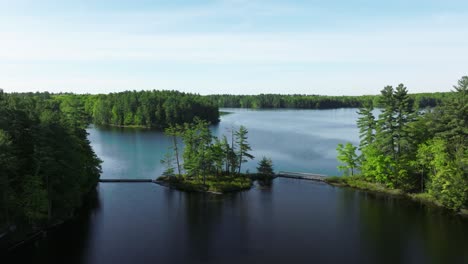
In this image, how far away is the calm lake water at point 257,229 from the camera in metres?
26.2

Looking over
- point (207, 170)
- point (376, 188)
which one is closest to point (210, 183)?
point (207, 170)

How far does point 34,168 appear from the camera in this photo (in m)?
30.9

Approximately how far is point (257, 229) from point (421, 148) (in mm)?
21745

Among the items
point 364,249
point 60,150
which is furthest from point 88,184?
point 364,249

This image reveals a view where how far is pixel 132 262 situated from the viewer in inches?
986

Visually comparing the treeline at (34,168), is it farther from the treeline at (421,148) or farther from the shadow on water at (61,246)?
the treeline at (421,148)

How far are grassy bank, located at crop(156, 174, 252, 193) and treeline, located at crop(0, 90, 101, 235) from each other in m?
13.2

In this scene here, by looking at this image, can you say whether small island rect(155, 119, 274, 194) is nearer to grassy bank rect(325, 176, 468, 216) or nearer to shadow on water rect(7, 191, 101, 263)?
grassy bank rect(325, 176, 468, 216)

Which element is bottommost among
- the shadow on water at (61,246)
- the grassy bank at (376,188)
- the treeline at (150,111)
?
the shadow on water at (61,246)

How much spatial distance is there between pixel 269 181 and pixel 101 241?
999 inches

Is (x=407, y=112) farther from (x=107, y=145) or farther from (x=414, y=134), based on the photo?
(x=107, y=145)

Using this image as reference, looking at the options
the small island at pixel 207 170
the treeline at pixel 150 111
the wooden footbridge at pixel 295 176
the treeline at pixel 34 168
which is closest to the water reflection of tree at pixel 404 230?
the wooden footbridge at pixel 295 176

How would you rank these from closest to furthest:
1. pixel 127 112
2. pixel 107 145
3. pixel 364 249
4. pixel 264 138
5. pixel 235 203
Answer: pixel 364 249
pixel 235 203
pixel 107 145
pixel 264 138
pixel 127 112

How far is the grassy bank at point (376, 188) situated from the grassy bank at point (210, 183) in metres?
11.6
